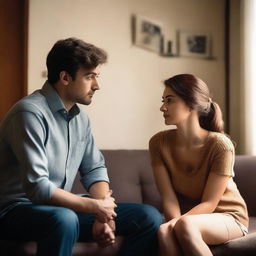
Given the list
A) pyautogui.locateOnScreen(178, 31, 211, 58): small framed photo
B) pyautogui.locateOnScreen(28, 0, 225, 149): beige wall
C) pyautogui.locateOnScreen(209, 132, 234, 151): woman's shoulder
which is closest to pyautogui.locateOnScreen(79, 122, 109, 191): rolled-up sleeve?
pyautogui.locateOnScreen(209, 132, 234, 151): woman's shoulder

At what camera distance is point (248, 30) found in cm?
302

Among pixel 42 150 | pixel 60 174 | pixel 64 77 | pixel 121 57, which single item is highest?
pixel 121 57

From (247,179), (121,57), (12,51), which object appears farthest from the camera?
(121,57)

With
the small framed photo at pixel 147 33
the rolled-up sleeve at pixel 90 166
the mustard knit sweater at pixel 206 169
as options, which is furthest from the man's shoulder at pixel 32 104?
the small framed photo at pixel 147 33

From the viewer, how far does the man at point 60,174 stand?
5.44 feet

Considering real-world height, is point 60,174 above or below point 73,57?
below

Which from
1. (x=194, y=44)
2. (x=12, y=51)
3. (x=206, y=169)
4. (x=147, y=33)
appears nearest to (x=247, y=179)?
(x=206, y=169)

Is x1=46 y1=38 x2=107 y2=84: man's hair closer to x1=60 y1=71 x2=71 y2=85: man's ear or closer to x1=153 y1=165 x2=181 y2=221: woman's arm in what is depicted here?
x1=60 y1=71 x2=71 y2=85: man's ear

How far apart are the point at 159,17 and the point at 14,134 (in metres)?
1.77

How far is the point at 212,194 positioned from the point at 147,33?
4.88 feet

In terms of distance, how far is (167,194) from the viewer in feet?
6.84

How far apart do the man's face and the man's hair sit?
0.07 feet

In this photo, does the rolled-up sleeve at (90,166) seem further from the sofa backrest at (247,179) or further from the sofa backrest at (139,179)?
the sofa backrest at (247,179)

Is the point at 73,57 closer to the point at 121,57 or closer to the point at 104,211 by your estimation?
the point at 104,211
